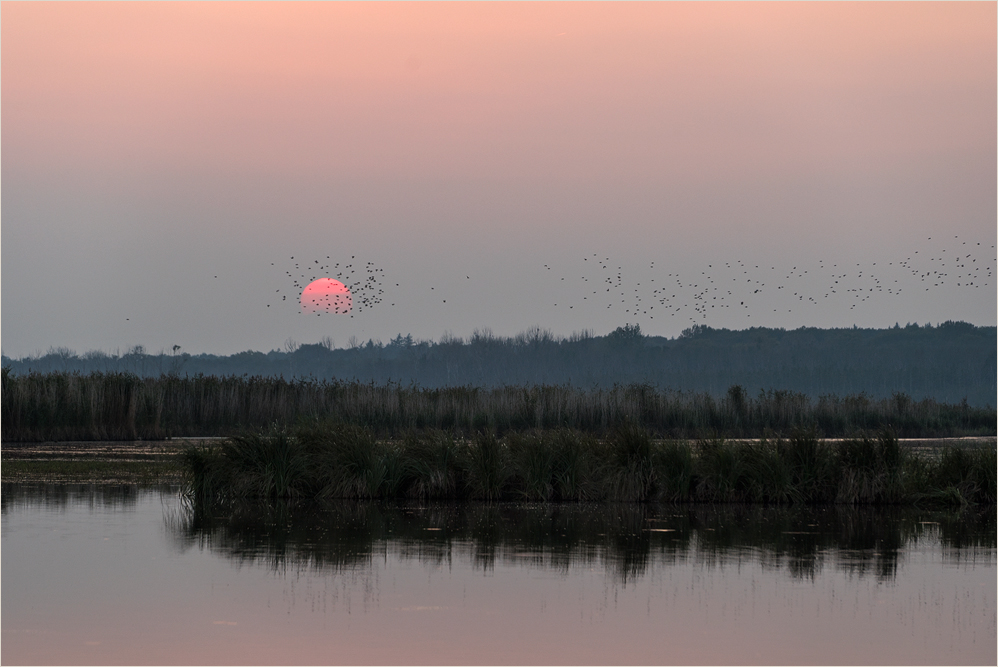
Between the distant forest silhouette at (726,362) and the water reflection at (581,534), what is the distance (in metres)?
109

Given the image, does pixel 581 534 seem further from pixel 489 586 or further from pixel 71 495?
pixel 71 495

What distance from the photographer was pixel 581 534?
15.0 meters

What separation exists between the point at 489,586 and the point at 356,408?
24.3 m

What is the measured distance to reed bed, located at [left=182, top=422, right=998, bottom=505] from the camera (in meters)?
18.6

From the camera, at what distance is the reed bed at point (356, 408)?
3203cm

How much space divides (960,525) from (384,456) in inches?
349

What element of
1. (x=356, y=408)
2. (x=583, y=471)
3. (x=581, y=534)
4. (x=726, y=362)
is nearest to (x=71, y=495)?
(x=583, y=471)

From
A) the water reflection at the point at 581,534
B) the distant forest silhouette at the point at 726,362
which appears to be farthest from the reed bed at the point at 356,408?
the distant forest silhouette at the point at 726,362

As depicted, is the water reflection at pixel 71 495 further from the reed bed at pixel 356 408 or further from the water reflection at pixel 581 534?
the reed bed at pixel 356 408

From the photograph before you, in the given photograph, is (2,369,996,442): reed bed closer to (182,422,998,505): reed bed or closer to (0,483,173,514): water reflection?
(0,483,173,514): water reflection

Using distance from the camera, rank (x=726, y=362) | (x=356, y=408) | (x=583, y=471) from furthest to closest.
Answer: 1. (x=726, y=362)
2. (x=356, y=408)
3. (x=583, y=471)

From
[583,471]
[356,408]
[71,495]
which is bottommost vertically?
[71,495]

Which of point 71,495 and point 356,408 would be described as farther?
point 356,408

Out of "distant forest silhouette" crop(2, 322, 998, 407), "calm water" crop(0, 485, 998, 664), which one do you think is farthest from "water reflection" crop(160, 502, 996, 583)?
"distant forest silhouette" crop(2, 322, 998, 407)
